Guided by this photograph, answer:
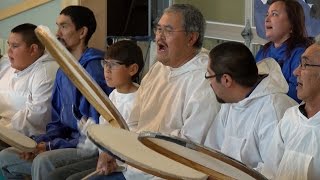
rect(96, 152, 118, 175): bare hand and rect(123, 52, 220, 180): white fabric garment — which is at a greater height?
rect(123, 52, 220, 180): white fabric garment

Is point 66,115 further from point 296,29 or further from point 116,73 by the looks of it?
point 296,29

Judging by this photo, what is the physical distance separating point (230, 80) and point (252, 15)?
66.8 inches

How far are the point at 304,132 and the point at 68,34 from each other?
63.2 inches

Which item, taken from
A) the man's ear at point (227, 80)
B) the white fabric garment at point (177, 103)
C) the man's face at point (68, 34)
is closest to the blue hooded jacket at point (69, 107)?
the man's face at point (68, 34)

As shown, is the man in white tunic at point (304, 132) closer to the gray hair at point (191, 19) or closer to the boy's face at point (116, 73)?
the gray hair at point (191, 19)

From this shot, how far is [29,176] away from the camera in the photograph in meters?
3.09

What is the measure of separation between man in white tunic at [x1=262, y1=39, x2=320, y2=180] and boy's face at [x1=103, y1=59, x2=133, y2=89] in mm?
959

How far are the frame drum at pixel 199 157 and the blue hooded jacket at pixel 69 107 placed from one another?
1.43m

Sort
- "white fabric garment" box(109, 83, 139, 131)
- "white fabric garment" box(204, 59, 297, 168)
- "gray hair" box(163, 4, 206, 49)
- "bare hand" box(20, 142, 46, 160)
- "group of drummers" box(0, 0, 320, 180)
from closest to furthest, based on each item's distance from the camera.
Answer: "group of drummers" box(0, 0, 320, 180)
"white fabric garment" box(204, 59, 297, 168)
"gray hair" box(163, 4, 206, 49)
"white fabric garment" box(109, 83, 139, 131)
"bare hand" box(20, 142, 46, 160)

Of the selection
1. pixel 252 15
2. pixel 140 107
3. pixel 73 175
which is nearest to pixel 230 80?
pixel 140 107

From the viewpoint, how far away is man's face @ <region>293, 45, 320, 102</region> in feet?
6.12

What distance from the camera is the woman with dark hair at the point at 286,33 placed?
2537mm

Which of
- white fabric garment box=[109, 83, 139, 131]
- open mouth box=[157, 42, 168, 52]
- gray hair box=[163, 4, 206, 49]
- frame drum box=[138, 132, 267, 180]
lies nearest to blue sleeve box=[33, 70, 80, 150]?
white fabric garment box=[109, 83, 139, 131]

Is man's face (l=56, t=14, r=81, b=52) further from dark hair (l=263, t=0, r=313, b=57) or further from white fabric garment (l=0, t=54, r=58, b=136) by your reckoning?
dark hair (l=263, t=0, r=313, b=57)
